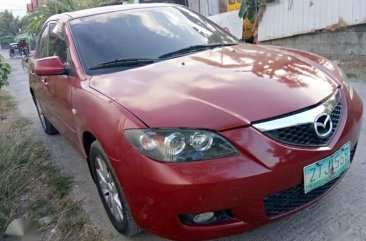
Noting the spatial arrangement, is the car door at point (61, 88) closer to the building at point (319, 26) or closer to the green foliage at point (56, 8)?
the building at point (319, 26)

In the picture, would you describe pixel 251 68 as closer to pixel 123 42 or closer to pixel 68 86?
pixel 123 42

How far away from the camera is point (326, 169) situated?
2174 millimetres

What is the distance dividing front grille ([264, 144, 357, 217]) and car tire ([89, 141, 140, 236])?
2.74ft

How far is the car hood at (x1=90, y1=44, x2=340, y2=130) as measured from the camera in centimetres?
205

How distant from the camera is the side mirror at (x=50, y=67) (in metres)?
3.10

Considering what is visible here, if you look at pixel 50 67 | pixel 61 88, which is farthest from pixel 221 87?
pixel 61 88

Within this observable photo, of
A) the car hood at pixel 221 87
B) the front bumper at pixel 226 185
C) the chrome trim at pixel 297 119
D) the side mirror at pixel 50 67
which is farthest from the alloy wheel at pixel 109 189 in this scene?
the chrome trim at pixel 297 119

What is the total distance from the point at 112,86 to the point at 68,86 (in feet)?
2.45

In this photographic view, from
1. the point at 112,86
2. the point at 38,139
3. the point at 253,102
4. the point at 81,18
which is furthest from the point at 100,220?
the point at 38,139

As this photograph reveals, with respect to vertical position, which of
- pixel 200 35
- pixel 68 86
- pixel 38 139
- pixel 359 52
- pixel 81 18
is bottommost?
pixel 38 139

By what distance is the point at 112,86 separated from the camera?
8.41 feet

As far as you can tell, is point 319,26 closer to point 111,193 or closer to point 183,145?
point 111,193

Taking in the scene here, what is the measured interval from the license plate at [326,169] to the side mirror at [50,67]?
6.84 feet

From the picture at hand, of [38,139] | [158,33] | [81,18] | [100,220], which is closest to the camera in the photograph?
[100,220]
